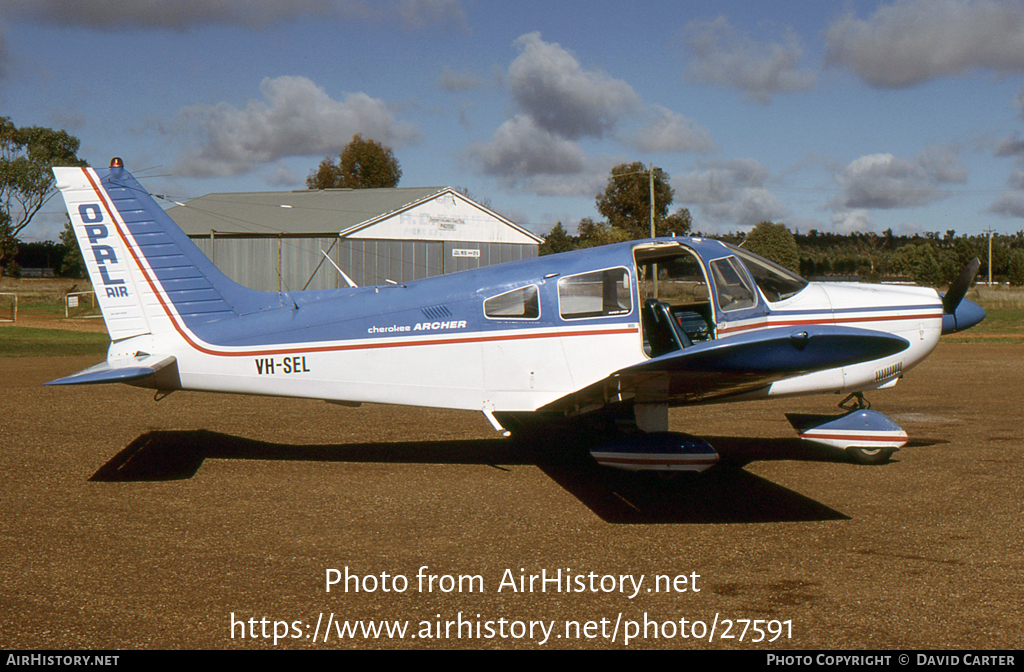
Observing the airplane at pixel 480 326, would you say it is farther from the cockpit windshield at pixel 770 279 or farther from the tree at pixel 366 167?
the tree at pixel 366 167

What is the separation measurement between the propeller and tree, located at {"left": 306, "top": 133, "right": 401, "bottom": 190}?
6978 centimetres

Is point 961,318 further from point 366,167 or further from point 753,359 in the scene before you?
point 366,167

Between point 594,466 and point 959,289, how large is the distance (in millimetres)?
4281

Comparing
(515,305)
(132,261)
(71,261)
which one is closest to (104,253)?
(132,261)

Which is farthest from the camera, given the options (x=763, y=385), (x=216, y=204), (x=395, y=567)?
(x=216, y=204)

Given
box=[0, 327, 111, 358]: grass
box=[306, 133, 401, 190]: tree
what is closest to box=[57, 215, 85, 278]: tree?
box=[306, 133, 401, 190]: tree

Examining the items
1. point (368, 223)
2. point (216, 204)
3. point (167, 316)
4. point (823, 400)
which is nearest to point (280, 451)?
point (167, 316)

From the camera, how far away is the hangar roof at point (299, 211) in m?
34.3

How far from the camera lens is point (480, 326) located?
24.3ft

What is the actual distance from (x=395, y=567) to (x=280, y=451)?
4.15m

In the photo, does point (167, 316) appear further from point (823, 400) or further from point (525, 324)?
point (823, 400)

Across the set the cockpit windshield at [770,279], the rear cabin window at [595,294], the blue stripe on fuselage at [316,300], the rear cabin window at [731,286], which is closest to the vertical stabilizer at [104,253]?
the blue stripe on fuselage at [316,300]

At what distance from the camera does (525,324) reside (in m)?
7.36

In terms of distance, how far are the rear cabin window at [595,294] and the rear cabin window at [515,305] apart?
0.24 m
